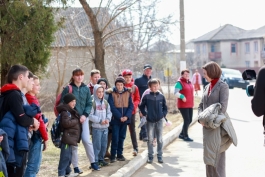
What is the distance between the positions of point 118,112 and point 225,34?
3501 inches

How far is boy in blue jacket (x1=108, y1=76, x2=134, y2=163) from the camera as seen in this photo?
10648 millimetres

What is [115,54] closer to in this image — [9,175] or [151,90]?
[151,90]

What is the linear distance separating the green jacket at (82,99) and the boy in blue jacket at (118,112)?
4.13 feet

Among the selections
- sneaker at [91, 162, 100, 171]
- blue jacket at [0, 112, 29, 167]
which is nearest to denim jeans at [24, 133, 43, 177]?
blue jacket at [0, 112, 29, 167]

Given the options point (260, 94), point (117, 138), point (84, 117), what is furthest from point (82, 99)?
point (260, 94)

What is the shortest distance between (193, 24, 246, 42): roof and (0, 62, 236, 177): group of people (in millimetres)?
83979

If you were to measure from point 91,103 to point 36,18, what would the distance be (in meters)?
2.66

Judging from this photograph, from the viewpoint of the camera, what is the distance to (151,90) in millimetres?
11016

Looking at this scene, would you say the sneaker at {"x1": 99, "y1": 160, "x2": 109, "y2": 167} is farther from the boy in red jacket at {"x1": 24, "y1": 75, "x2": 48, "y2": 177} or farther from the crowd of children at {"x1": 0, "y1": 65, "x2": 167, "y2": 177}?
the boy in red jacket at {"x1": 24, "y1": 75, "x2": 48, "y2": 177}

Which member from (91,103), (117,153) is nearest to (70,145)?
(91,103)

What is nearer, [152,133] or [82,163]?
[82,163]

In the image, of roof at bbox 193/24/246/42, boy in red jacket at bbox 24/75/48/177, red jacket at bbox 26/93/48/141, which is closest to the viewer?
red jacket at bbox 26/93/48/141

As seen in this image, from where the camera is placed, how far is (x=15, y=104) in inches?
253

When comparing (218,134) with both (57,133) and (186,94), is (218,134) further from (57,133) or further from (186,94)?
(186,94)
